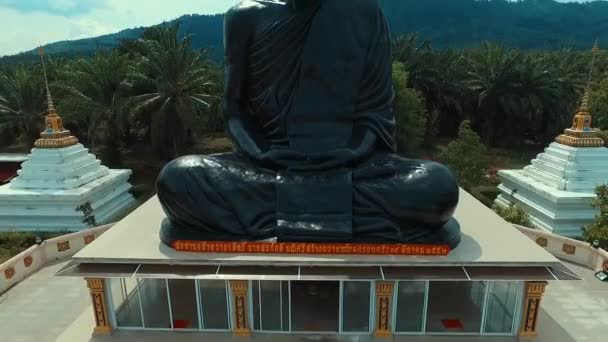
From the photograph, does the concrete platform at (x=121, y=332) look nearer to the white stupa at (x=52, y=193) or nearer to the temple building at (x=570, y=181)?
the temple building at (x=570, y=181)

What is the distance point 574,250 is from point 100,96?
18723 mm

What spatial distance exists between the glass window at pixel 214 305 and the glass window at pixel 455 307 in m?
3.83

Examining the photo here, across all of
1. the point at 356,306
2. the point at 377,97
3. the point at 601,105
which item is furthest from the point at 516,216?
the point at 601,105

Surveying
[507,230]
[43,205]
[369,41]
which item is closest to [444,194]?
[507,230]

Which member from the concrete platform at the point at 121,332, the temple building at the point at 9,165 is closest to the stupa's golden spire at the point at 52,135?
the concrete platform at the point at 121,332

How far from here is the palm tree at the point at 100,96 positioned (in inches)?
805

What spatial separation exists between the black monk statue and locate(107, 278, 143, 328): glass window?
1.60m

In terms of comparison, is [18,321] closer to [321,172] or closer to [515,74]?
[321,172]

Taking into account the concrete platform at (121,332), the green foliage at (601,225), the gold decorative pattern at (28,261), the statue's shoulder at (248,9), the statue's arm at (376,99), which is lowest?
the concrete platform at (121,332)

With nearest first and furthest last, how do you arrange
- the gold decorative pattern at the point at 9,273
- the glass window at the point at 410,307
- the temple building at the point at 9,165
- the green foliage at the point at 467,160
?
1. the glass window at the point at 410,307
2. the gold decorative pattern at the point at 9,273
3. the green foliage at the point at 467,160
4. the temple building at the point at 9,165

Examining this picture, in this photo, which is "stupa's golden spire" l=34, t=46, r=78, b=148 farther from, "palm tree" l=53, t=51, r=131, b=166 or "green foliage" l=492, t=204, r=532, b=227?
"green foliage" l=492, t=204, r=532, b=227

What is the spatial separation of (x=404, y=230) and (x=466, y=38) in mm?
141532

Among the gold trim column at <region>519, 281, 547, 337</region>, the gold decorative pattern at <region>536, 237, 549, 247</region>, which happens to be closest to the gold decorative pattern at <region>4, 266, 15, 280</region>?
the gold trim column at <region>519, 281, 547, 337</region>

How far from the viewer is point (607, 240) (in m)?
12.3
